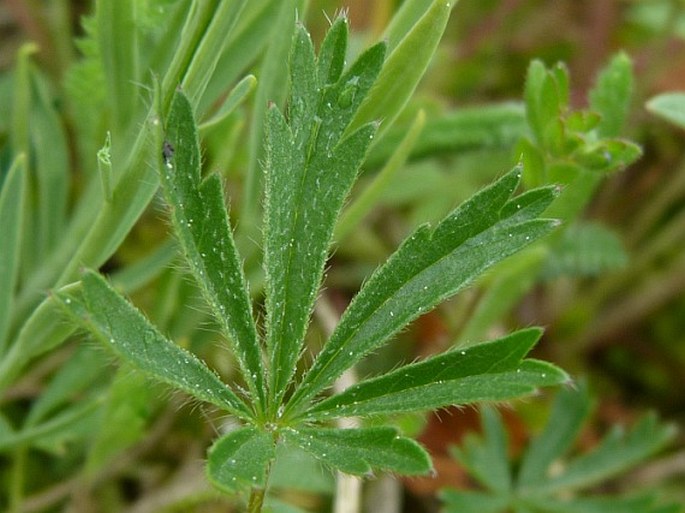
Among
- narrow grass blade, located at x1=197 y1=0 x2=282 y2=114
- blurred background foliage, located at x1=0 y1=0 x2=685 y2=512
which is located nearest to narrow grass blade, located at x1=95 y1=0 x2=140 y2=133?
blurred background foliage, located at x1=0 y1=0 x2=685 y2=512

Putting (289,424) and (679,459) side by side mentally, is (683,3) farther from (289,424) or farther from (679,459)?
(289,424)

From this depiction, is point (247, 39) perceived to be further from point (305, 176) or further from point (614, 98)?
point (614, 98)

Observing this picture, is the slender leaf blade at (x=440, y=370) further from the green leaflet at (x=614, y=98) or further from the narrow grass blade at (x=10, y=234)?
the green leaflet at (x=614, y=98)

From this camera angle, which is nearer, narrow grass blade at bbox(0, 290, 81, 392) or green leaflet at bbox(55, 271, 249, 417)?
green leaflet at bbox(55, 271, 249, 417)

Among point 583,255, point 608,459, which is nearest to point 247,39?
point 583,255

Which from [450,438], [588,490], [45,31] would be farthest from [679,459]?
[45,31]

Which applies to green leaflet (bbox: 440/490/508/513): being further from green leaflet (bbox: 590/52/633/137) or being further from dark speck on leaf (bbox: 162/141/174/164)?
dark speck on leaf (bbox: 162/141/174/164)
